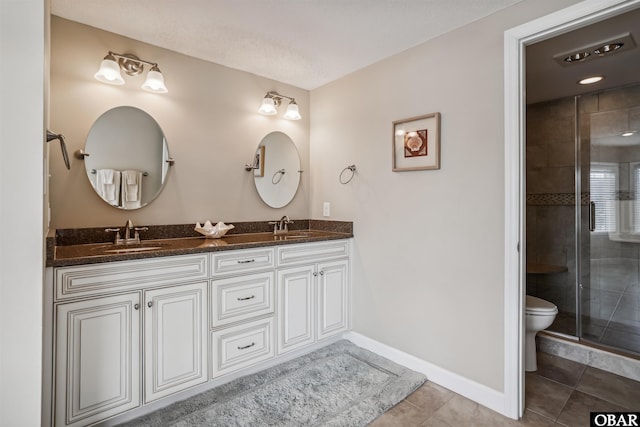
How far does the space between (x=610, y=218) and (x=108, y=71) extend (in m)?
3.94

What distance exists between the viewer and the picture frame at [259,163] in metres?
2.87

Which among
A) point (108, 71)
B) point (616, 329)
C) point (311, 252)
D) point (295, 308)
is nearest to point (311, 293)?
point (295, 308)

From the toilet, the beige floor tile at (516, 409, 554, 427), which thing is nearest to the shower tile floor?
the toilet

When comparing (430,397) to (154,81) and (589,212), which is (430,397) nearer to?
(589,212)

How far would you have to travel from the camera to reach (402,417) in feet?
6.06

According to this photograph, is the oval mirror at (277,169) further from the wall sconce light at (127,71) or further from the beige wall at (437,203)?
the wall sconce light at (127,71)

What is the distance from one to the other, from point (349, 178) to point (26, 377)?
2290 millimetres

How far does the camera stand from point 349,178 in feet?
9.32

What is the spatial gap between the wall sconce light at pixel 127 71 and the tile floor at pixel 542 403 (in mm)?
2495

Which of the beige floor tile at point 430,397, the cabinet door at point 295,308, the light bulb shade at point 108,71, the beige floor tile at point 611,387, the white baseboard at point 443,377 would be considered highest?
the light bulb shade at point 108,71

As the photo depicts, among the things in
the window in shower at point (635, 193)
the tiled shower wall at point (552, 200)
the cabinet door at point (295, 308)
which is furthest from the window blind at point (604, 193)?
the cabinet door at point (295, 308)

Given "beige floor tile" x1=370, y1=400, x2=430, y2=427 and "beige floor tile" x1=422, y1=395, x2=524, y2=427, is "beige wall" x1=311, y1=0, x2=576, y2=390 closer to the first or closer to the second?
"beige floor tile" x1=422, y1=395, x2=524, y2=427

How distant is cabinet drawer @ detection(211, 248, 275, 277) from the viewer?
6.68 feet

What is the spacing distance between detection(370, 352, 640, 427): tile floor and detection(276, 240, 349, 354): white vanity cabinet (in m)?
0.81
